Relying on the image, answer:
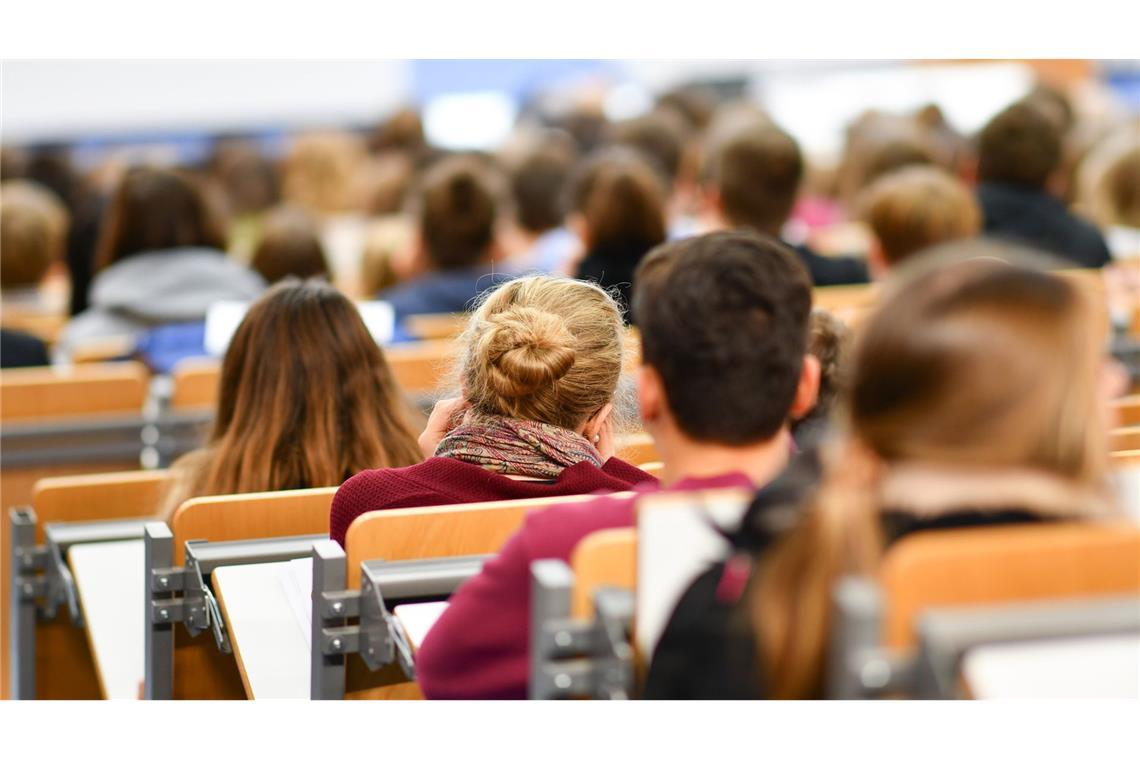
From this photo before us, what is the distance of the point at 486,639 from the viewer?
4.59 ft

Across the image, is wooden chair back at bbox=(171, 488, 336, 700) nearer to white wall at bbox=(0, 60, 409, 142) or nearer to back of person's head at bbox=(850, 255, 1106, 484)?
back of person's head at bbox=(850, 255, 1106, 484)

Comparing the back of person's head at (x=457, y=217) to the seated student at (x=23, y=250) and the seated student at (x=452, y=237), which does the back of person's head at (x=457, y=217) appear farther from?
the seated student at (x=23, y=250)

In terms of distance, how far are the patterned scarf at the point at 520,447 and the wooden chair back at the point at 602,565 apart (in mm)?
466

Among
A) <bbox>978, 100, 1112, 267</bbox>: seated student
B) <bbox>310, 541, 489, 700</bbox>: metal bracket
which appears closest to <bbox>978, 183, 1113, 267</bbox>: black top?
<bbox>978, 100, 1112, 267</bbox>: seated student

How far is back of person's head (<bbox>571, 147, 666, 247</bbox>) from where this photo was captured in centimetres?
374

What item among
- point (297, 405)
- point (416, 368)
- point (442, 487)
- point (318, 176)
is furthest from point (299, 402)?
point (318, 176)

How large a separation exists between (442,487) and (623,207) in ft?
6.94

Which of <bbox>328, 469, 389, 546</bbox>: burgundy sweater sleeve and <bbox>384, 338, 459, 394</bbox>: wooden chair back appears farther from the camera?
<bbox>384, 338, 459, 394</bbox>: wooden chair back

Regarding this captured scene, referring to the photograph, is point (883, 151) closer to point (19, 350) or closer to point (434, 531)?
point (19, 350)

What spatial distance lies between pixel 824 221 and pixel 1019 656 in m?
5.54

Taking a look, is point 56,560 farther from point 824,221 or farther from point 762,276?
point 824,221

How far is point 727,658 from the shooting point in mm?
1160

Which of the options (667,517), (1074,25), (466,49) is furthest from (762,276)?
(1074,25)

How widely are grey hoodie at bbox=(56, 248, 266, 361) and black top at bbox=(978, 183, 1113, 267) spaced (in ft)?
7.41
